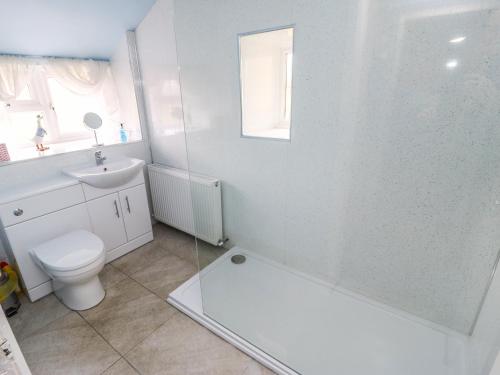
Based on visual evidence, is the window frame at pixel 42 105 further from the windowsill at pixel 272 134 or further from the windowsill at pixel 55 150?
the windowsill at pixel 272 134

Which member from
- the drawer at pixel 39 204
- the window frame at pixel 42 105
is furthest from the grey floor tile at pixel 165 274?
the window frame at pixel 42 105

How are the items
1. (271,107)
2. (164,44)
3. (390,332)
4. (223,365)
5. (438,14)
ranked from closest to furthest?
(438,14)
(223,365)
(390,332)
(271,107)
(164,44)

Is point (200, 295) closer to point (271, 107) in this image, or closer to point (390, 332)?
point (390, 332)

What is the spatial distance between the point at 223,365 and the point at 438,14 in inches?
81.9

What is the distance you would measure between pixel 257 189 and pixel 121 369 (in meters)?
1.43

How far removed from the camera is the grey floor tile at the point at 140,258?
7.51 ft

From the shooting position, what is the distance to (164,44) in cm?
224

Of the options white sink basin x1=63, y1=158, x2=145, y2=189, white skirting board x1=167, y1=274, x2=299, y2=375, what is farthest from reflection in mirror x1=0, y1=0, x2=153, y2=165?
white skirting board x1=167, y1=274, x2=299, y2=375

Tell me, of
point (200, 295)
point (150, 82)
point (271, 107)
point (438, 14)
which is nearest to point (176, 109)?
point (150, 82)

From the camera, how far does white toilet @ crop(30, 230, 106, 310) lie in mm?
1654

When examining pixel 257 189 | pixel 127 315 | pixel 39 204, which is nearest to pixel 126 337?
pixel 127 315

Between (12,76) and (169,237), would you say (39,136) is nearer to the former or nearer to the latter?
(12,76)

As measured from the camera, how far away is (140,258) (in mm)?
2412

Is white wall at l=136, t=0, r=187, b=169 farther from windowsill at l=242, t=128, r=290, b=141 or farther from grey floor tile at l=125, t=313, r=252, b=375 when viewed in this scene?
grey floor tile at l=125, t=313, r=252, b=375
